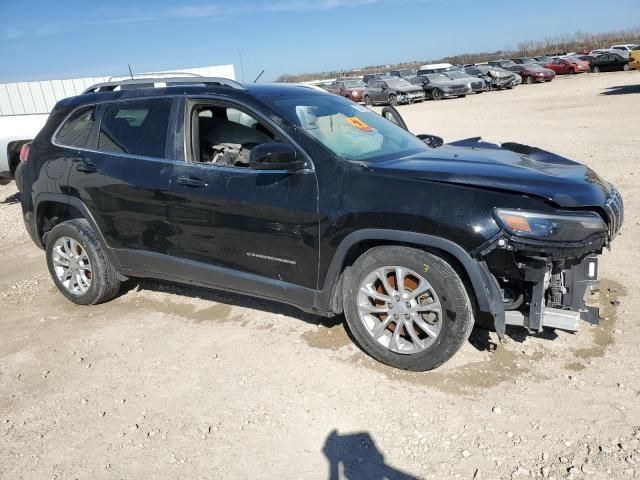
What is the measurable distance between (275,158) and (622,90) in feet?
82.4

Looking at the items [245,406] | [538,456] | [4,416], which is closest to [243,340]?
[245,406]

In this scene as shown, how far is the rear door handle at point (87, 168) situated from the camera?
444 centimetres

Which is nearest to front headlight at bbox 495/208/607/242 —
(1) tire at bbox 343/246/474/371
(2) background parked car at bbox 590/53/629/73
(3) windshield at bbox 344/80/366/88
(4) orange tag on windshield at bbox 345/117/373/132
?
(1) tire at bbox 343/246/474/371

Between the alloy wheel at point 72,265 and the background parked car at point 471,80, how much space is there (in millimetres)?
29223

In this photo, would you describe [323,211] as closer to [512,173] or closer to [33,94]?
[512,173]

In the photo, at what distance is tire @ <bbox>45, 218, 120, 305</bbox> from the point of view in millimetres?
4656

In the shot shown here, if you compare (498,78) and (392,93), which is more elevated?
(392,93)

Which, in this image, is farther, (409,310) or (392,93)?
(392,93)

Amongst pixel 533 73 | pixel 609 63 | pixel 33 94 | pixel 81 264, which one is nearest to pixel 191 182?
pixel 81 264

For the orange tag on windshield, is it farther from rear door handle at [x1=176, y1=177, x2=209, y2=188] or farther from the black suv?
rear door handle at [x1=176, y1=177, x2=209, y2=188]

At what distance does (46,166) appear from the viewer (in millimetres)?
4801

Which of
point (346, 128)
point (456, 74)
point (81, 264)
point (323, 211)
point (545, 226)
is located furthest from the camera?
point (456, 74)

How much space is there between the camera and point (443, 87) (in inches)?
1184

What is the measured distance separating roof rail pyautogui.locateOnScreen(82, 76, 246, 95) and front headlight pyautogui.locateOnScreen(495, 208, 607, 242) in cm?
214
